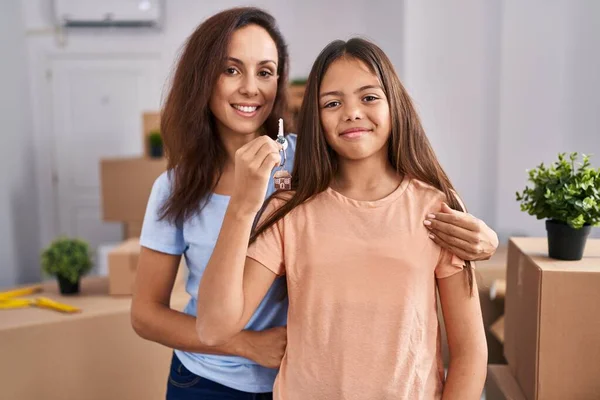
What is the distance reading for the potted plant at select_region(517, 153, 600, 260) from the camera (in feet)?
4.12

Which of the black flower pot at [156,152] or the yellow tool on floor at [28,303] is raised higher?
the black flower pot at [156,152]

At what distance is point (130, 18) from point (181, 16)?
0.38 metres

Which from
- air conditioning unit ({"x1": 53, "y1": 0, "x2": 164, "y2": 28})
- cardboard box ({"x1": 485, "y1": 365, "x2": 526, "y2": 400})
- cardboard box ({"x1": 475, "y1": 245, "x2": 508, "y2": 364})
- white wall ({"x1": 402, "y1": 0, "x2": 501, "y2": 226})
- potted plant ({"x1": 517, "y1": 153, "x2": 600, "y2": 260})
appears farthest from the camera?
air conditioning unit ({"x1": 53, "y1": 0, "x2": 164, "y2": 28})

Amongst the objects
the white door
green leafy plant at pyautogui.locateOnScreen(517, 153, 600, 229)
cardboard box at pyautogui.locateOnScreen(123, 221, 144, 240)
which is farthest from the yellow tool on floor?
the white door

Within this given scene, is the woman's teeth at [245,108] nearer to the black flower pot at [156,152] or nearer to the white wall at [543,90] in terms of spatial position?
the white wall at [543,90]

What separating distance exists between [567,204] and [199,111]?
0.84 metres

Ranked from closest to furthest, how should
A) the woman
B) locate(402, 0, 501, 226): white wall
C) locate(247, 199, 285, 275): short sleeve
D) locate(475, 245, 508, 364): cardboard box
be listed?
locate(247, 199, 285, 275): short sleeve
the woman
locate(475, 245, 508, 364): cardboard box
locate(402, 0, 501, 226): white wall

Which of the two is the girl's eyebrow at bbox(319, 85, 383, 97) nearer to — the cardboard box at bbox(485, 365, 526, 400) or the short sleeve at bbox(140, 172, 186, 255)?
the short sleeve at bbox(140, 172, 186, 255)

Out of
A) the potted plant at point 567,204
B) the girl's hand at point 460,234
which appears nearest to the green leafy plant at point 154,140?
the potted plant at point 567,204

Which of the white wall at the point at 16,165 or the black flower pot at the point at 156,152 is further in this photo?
the white wall at the point at 16,165

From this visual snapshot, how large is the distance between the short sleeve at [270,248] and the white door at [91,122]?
3657 millimetres

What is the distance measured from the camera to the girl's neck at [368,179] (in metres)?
1.07

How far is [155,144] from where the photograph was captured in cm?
347

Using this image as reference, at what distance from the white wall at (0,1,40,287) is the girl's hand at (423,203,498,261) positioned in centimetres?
329
